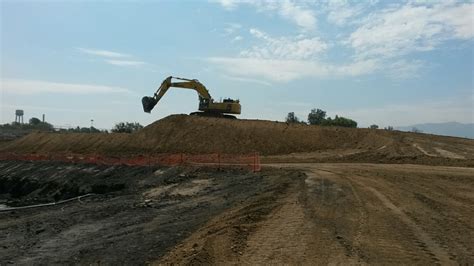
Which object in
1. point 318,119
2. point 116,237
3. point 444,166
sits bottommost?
point 116,237

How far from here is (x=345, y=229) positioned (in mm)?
10094

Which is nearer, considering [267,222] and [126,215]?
[267,222]

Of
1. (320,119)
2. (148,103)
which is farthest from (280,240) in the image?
(320,119)

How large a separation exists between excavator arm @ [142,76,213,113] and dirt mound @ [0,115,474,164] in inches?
96.3

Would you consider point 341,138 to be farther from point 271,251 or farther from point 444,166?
point 271,251

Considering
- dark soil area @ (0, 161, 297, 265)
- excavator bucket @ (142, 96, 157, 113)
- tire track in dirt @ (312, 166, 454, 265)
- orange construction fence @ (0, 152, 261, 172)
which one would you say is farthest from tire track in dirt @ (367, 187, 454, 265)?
excavator bucket @ (142, 96, 157, 113)

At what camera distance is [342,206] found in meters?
12.7

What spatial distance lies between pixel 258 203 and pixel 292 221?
2.59 m

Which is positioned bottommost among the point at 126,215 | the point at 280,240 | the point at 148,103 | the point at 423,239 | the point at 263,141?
the point at 126,215

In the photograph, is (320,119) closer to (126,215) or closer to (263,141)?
(263,141)

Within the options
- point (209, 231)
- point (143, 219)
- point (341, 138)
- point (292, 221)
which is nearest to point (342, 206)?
point (292, 221)

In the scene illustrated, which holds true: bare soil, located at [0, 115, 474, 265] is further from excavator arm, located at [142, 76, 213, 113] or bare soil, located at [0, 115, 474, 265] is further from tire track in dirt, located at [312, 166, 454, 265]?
excavator arm, located at [142, 76, 213, 113]

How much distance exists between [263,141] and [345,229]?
27.9m

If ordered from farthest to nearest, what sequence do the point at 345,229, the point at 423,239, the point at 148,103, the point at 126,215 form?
1. the point at 148,103
2. the point at 126,215
3. the point at 345,229
4. the point at 423,239
